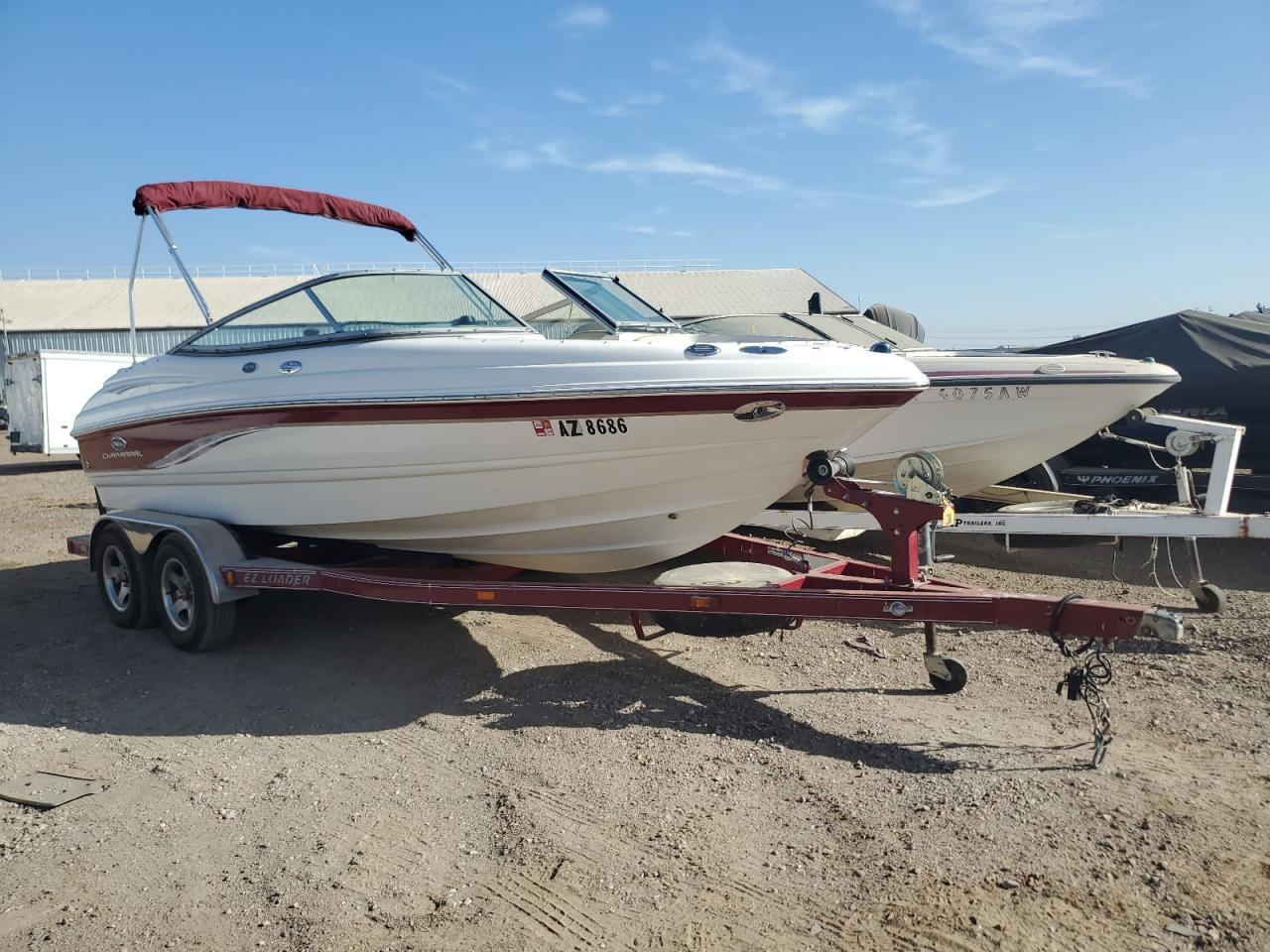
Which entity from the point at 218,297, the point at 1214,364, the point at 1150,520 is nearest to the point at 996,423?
the point at 1150,520

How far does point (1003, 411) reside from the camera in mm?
6898

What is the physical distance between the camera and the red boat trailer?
12.4 feet

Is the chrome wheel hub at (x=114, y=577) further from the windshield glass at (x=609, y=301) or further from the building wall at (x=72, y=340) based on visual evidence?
the building wall at (x=72, y=340)

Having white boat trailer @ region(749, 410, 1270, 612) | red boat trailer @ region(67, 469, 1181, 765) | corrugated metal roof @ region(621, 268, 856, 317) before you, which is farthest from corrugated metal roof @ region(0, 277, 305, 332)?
white boat trailer @ region(749, 410, 1270, 612)

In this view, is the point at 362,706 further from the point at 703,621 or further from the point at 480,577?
the point at 703,621

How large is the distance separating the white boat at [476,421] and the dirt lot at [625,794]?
0.77m

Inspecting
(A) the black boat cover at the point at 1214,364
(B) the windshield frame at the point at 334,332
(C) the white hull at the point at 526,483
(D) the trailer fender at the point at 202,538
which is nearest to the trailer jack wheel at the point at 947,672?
(C) the white hull at the point at 526,483

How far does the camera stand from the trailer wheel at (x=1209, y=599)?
206 inches

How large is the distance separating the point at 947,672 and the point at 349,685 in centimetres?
293

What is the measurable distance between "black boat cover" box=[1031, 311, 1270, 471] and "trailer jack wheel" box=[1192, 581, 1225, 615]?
3519 mm

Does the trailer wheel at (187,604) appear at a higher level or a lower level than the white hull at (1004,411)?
lower

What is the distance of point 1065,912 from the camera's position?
2.60 metres

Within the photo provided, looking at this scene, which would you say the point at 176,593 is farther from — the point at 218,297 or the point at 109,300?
the point at 109,300

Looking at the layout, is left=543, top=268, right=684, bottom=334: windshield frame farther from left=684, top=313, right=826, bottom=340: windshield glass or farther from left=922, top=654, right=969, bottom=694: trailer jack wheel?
left=922, top=654, right=969, bottom=694: trailer jack wheel
